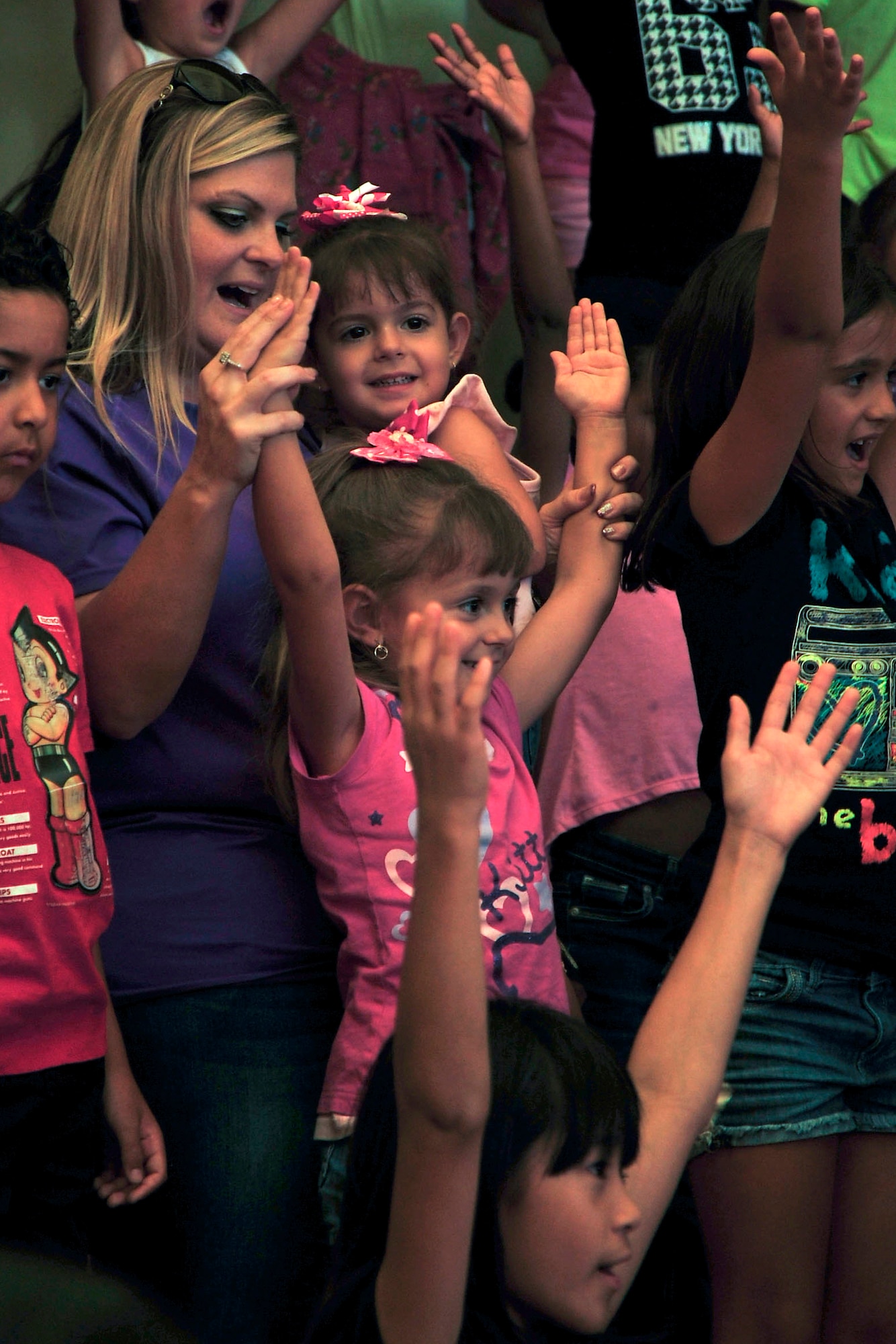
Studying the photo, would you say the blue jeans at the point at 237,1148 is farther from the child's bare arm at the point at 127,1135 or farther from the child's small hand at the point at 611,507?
the child's small hand at the point at 611,507

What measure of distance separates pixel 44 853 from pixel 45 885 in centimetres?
3

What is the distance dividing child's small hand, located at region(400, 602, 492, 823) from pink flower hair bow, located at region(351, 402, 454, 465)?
28.8 inches

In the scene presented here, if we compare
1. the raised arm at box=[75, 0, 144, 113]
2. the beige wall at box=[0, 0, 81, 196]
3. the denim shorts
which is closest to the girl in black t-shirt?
the denim shorts

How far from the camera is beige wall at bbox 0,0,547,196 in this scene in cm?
285

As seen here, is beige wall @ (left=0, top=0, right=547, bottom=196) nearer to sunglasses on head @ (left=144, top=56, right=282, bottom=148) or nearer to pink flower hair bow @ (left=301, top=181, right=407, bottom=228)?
pink flower hair bow @ (left=301, top=181, right=407, bottom=228)

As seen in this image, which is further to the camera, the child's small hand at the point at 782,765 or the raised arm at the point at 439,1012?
the child's small hand at the point at 782,765

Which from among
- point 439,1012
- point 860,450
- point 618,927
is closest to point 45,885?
point 439,1012

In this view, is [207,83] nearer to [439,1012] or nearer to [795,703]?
[795,703]

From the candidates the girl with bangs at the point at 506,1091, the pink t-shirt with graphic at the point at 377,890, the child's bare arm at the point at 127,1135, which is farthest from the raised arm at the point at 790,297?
the child's bare arm at the point at 127,1135

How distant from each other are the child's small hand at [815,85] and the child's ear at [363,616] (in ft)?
2.05

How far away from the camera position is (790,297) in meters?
1.41

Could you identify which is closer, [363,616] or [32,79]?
[363,616]

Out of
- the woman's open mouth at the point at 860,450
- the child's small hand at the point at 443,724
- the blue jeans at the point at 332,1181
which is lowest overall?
the blue jeans at the point at 332,1181

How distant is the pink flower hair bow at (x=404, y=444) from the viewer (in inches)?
67.8
